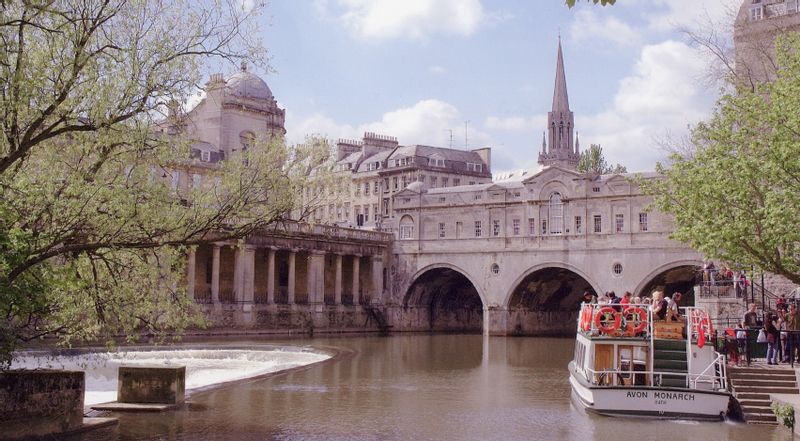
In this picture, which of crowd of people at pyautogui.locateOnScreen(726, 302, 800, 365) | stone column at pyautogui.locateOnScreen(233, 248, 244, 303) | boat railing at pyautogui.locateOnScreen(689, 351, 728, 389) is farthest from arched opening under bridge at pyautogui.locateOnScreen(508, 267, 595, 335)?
boat railing at pyautogui.locateOnScreen(689, 351, 728, 389)

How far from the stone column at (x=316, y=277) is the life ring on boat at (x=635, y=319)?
131 feet

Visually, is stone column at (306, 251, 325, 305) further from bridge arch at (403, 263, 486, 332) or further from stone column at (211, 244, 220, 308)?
bridge arch at (403, 263, 486, 332)

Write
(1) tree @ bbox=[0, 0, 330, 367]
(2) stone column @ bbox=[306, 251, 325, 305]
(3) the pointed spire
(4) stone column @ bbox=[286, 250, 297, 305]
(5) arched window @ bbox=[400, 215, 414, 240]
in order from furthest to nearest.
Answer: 1. (3) the pointed spire
2. (5) arched window @ bbox=[400, 215, 414, 240]
3. (2) stone column @ bbox=[306, 251, 325, 305]
4. (4) stone column @ bbox=[286, 250, 297, 305]
5. (1) tree @ bbox=[0, 0, 330, 367]

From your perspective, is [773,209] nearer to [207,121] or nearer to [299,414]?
[299,414]

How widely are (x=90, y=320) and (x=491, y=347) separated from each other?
35235 mm

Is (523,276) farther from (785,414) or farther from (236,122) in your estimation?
(785,414)

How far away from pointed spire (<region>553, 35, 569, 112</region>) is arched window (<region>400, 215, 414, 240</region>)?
32.7 metres

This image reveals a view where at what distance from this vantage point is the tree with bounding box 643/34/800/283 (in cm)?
2094

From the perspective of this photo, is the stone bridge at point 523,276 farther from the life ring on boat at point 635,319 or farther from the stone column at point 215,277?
the life ring on boat at point 635,319

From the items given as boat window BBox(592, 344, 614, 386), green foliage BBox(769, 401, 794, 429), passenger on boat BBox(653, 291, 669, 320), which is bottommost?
green foliage BBox(769, 401, 794, 429)

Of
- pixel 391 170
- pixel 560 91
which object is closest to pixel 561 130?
pixel 560 91

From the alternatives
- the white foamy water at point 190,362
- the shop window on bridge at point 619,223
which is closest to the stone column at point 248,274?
the white foamy water at point 190,362

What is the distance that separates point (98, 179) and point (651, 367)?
12.8 metres

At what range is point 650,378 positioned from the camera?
67.8 feet
